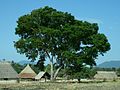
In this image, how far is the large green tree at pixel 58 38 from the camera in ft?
179

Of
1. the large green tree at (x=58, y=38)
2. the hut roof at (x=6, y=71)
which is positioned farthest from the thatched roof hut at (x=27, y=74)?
the large green tree at (x=58, y=38)

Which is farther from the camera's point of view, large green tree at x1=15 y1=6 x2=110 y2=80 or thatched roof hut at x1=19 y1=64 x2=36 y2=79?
thatched roof hut at x1=19 y1=64 x2=36 y2=79

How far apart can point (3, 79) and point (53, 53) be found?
497 inches

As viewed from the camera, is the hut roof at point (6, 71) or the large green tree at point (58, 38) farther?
the hut roof at point (6, 71)

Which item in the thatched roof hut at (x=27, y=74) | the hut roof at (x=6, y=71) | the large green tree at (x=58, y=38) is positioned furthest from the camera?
the thatched roof hut at (x=27, y=74)

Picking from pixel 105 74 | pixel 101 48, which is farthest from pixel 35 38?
pixel 105 74

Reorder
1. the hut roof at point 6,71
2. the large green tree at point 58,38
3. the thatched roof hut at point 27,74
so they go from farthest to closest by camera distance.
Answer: the thatched roof hut at point 27,74 < the hut roof at point 6,71 < the large green tree at point 58,38

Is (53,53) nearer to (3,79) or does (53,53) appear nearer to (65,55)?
(65,55)

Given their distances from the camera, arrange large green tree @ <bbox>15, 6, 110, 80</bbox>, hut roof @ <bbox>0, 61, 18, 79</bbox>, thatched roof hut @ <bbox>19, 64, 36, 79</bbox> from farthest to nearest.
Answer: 1. thatched roof hut @ <bbox>19, 64, 36, 79</bbox>
2. hut roof @ <bbox>0, 61, 18, 79</bbox>
3. large green tree @ <bbox>15, 6, 110, 80</bbox>

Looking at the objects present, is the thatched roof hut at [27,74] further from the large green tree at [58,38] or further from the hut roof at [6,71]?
the large green tree at [58,38]

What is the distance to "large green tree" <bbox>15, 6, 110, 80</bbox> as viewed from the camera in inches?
2146

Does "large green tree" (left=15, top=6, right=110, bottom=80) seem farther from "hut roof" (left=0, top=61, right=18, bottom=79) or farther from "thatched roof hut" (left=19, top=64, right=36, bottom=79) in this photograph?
"thatched roof hut" (left=19, top=64, right=36, bottom=79)

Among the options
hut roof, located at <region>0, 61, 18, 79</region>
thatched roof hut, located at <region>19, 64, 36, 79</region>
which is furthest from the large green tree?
thatched roof hut, located at <region>19, 64, 36, 79</region>

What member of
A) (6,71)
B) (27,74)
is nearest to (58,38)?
(6,71)
